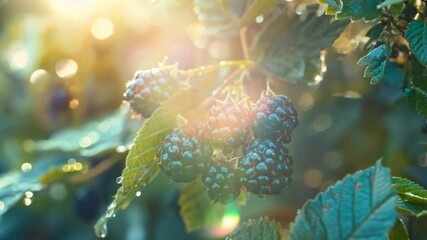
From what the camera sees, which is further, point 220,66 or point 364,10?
point 220,66

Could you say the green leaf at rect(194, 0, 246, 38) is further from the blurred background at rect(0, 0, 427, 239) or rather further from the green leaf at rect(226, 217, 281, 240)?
the green leaf at rect(226, 217, 281, 240)

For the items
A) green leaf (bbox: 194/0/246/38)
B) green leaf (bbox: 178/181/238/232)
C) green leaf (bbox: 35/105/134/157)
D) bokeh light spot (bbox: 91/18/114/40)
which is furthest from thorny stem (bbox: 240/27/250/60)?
bokeh light spot (bbox: 91/18/114/40)

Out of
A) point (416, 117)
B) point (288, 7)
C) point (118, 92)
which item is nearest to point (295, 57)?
point (288, 7)

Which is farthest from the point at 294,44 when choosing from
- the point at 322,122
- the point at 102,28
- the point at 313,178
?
the point at 102,28

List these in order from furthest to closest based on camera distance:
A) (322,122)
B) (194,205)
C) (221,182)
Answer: (322,122), (194,205), (221,182)

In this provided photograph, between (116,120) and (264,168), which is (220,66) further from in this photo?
(116,120)

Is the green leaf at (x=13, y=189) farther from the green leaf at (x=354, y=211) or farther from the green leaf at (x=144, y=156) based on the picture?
the green leaf at (x=354, y=211)

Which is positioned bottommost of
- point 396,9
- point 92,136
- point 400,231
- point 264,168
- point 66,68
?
point 400,231
